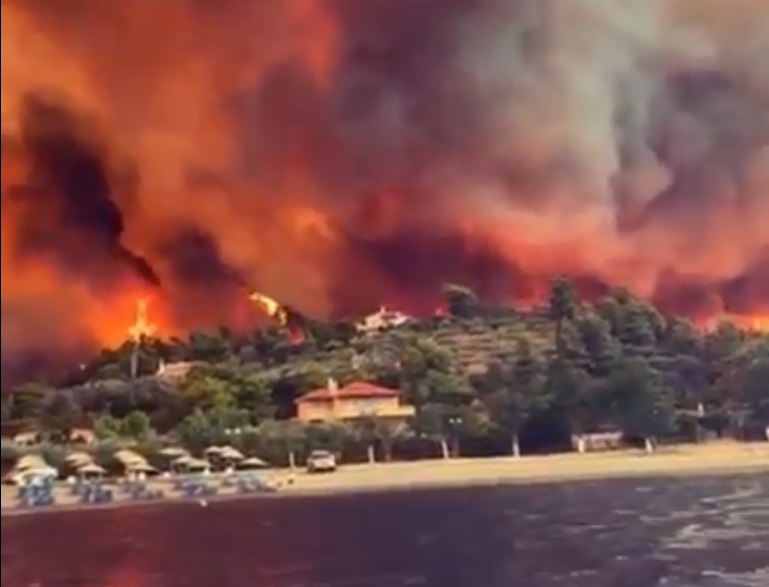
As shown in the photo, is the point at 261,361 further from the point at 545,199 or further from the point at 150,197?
the point at 545,199

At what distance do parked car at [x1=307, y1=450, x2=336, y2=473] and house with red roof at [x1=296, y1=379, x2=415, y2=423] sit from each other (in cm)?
4

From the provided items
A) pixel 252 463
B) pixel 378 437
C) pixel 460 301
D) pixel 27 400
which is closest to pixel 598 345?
pixel 460 301

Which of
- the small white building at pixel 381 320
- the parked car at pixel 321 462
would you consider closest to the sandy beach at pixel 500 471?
the parked car at pixel 321 462

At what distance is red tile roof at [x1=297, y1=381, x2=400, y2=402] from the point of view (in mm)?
1513

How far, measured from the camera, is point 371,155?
1564 millimetres

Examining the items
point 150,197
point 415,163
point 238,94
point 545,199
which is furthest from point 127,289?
point 545,199

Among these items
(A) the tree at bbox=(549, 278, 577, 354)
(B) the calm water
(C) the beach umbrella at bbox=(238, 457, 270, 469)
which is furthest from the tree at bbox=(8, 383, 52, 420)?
(A) the tree at bbox=(549, 278, 577, 354)

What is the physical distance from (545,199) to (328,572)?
487 millimetres

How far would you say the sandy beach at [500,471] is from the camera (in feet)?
4.88

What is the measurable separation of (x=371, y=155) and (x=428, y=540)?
43 cm

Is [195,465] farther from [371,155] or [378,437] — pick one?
[371,155]

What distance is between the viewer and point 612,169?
1.62 metres

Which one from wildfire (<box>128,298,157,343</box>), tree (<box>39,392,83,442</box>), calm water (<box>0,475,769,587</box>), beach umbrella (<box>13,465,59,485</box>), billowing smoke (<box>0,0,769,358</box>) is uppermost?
billowing smoke (<box>0,0,769,358</box>)

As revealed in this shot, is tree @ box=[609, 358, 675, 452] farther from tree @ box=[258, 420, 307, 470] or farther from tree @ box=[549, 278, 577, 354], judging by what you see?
Result: tree @ box=[258, 420, 307, 470]
